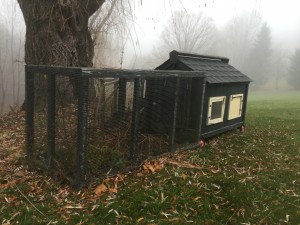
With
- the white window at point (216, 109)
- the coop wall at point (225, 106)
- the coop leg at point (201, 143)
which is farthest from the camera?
the white window at point (216, 109)

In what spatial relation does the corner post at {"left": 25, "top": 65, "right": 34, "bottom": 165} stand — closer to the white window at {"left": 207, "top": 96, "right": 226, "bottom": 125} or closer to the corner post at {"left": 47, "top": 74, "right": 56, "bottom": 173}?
the corner post at {"left": 47, "top": 74, "right": 56, "bottom": 173}

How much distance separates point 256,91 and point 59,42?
54.9m

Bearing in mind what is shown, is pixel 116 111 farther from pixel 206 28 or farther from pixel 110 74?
pixel 206 28

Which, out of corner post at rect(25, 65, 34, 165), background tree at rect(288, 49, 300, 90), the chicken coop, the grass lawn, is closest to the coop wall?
the chicken coop

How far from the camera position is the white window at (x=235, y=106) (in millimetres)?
8281

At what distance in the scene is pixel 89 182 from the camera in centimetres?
474

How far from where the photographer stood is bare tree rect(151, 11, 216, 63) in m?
55.9

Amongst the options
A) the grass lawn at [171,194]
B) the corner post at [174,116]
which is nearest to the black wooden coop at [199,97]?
the corner post at [174,116]

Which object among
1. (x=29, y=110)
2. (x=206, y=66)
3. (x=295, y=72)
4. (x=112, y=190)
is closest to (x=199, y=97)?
(x=206, y=66)

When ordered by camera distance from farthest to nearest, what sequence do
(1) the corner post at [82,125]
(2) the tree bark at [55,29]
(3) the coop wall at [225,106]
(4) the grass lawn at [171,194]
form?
1. (2) the tree bark at [55,29]
2. (3) the coop wall at [225,106]
3. (1) the corner post at [82,125]
4. (4) the grass lawn at [171,194]

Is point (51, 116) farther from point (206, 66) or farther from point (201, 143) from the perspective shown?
point (206, 66)

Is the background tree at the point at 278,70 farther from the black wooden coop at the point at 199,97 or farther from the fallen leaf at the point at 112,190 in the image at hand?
the fallen leaf at the point at 112,190

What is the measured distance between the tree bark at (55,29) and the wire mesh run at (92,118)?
3.69 metres

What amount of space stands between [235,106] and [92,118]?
15.6 feet
